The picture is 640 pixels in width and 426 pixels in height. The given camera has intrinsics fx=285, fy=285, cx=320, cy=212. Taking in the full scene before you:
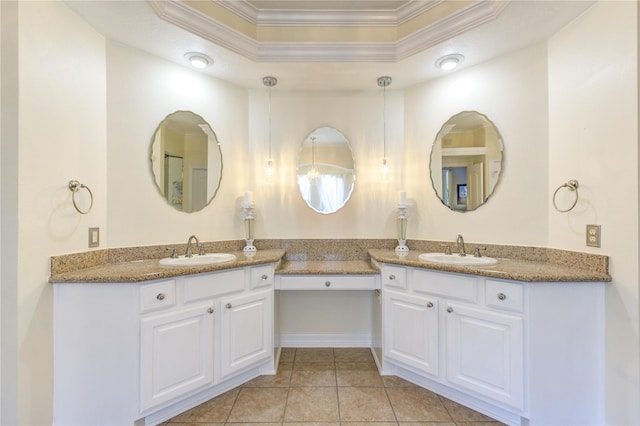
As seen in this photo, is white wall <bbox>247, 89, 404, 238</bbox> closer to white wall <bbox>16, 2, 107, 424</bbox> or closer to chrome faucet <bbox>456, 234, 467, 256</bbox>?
chrome faucet <bbox>456, 234, 467, 256</bbox>

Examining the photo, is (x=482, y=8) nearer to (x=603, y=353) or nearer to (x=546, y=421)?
(x=603, y=353)

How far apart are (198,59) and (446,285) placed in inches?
95.5

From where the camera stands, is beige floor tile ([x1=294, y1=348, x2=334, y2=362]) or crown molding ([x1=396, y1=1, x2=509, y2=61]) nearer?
crown molding ([x1=396, y1=1, x2=509, y2=61])

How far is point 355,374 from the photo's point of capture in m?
2.22

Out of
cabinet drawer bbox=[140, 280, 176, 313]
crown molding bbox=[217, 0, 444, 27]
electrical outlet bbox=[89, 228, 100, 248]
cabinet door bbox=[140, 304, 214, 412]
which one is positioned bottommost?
cabinet door bbox=[140, 304, 214, 412]

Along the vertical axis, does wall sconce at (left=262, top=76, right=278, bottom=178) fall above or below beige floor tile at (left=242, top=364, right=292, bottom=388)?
above

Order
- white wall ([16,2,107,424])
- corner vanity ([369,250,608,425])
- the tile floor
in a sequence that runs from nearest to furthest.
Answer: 1. white wall ([16,2,107,424])
2. corner vanity ([369,250,608,425])
3. the tile floor

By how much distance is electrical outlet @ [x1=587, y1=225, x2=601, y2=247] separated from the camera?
1642 mm

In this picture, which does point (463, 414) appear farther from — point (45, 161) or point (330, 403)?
point (45, 161)

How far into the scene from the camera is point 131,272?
1621 millimetres

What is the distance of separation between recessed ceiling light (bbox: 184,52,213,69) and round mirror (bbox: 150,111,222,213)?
375mm

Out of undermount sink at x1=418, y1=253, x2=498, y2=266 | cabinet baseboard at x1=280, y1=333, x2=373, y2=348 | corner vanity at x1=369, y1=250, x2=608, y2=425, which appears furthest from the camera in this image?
cabinet baseboard at x1=280, y1=333, x2=373, y2=348

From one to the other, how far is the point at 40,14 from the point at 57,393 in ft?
6.87

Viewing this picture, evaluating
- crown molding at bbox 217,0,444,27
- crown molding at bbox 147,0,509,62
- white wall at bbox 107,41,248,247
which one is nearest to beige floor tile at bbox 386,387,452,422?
white wall at bbox 107,41,248,247
